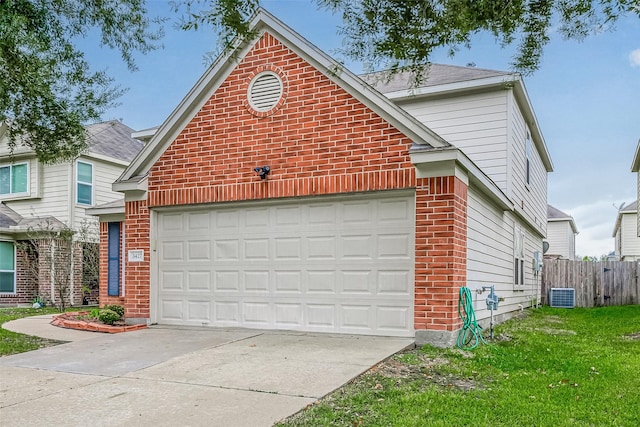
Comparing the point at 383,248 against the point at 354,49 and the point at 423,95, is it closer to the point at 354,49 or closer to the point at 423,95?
the point at 354,49

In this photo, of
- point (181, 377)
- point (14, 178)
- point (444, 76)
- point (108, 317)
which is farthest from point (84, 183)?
point (181, 377)

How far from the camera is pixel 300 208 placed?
865 centimetres

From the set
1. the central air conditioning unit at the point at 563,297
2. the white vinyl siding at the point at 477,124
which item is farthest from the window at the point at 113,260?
the central air conditioning unit at the point at 563,297

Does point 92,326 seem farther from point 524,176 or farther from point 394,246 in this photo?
point 524,176

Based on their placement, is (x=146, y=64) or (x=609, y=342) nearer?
(x=146, y=64)

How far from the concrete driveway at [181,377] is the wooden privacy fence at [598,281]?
13878mm

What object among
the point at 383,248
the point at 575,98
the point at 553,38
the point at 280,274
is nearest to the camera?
the point at 553,38

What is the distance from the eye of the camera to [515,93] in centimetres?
1201

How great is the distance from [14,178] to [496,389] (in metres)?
18.4

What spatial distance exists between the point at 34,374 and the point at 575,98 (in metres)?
11.4

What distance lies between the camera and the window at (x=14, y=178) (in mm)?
18328

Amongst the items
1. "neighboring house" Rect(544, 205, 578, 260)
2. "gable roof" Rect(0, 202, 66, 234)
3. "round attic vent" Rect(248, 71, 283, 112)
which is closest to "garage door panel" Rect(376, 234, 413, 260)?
→ "round attic vent" Rect(248, 71, 283, 112)

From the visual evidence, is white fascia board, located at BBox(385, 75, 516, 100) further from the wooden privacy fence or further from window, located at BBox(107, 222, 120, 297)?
the wooden privacy fence

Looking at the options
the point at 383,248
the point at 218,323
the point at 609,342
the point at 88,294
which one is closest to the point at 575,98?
the point at 609,342
